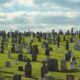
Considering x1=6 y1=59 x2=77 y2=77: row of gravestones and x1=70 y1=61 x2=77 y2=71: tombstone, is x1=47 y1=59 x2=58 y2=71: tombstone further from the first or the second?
x1=70 y1=61 x2=77 y2=71: tombstone

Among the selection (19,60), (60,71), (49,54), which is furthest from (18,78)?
(49,54)

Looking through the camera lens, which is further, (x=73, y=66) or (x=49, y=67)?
(x=73, y=66)

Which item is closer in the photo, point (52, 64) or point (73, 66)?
point (52, 64)

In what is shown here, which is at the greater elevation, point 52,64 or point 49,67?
point 52,64

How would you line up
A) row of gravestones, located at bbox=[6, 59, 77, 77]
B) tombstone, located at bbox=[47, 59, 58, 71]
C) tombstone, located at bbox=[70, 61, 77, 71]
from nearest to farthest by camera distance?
row of gravestones, located at bbox=[6, 59, 77, 77] < tombstone, located at bbox=[47, 59, 58, 71] < tombstone, located at bbox=[70, 61, 77, 71]

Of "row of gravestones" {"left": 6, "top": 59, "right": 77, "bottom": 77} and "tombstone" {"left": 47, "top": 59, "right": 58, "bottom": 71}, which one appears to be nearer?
"row of gravestones" {"left": 6, "top": 59, "right": 77, "bottom": 77}

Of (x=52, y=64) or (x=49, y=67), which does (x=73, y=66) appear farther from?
(x=49, y=67)

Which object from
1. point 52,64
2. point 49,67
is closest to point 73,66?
point 52,64

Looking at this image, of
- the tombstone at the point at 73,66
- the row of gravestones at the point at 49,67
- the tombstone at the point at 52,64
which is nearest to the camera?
the row of gravestones at the point at 49,67

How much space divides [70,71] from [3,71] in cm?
702

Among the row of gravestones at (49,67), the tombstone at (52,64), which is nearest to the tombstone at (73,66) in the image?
the row of gravestones at (49,67)

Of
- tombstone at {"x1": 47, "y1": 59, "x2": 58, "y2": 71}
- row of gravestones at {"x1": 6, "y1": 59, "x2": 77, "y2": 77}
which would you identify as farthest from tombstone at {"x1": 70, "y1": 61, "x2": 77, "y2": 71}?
tombstone at {"x1": 47, "y1": 59, "x2": 58, "y2": 71}

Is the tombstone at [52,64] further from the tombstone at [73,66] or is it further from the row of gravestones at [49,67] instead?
the tombstone at [73,66]

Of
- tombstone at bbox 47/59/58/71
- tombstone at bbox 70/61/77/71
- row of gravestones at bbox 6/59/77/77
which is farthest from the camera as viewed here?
tombstone at bbox 70/61/77/71
